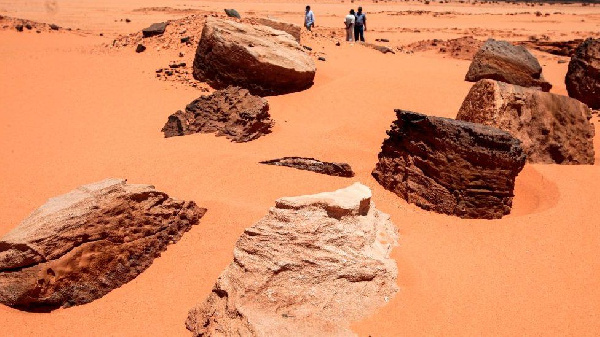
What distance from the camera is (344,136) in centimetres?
695

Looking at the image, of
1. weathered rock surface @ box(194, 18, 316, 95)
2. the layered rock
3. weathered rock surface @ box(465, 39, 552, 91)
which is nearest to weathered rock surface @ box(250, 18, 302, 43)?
weathered rock surface @ box(194, 18, 316, 95)

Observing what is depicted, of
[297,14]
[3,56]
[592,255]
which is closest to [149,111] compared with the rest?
[3,56]

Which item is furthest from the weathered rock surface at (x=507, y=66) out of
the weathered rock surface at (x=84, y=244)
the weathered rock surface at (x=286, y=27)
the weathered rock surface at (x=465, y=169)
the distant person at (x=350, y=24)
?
the weathered rock surface at (x=84, y=244)

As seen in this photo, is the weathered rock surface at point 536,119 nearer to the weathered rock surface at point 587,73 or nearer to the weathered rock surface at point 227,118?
the weathered rock surface at point 227,118

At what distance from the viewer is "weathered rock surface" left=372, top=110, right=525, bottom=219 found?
4484 millimetres

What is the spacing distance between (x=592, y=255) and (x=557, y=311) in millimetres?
960

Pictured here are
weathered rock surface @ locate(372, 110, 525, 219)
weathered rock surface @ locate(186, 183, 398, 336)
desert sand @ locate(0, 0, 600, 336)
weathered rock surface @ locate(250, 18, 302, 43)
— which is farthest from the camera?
weathered rock surface @ locate(250, 18, 302, 43)

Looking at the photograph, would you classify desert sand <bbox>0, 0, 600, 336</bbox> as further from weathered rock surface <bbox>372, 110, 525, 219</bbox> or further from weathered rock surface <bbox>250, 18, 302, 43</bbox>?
weathered rock surface <bbox>250, 18, 302, 43</bbox>

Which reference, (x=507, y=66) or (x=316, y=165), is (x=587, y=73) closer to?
(x=507, y=66)

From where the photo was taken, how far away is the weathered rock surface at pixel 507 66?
943 centimetres

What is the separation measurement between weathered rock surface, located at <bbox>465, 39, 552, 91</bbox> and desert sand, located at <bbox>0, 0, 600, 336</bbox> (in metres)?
0.54

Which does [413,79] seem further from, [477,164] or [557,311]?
[557,311]

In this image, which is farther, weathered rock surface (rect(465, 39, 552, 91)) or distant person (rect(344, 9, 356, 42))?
distant person (rect(344, 9, 356, 42))

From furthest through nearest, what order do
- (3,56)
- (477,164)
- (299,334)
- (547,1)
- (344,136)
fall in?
(547,1) < (3,56) < (344,136) < (477,164) < (299,334)
